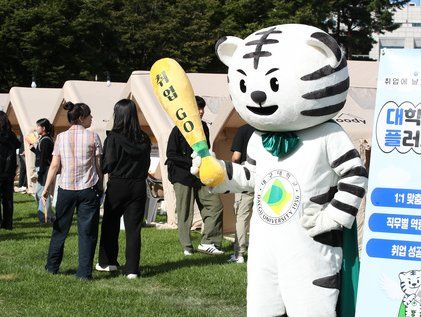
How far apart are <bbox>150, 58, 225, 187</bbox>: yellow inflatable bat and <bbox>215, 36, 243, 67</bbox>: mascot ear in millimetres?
424

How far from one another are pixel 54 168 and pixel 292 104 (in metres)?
3.78

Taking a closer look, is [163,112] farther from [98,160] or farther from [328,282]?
[328,282]

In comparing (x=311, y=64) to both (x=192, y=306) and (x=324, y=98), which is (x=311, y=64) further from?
(x=192, y=306)

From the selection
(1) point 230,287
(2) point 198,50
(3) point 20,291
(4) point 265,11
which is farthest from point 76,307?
(4) point 265,11

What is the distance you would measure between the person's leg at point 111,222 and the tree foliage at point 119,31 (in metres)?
31.7

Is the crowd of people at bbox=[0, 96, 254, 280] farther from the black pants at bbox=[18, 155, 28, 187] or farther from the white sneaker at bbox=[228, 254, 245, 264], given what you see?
the black pants at bbox=[18, 155, 28, 187]

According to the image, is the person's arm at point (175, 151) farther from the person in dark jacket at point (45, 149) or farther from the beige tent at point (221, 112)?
the person in dark jacket at point (45, 149)

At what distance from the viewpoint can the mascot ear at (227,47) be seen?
5.02 m

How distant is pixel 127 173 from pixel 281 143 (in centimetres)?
320

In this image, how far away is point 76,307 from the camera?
6.64m

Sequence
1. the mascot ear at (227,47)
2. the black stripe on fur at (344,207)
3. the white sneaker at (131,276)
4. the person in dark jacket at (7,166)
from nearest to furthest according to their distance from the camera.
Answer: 1. the black stripe on fur at (344,207)
2. the mascot ear at (227,47)
3. the white sneaker at (131,276)
4. the person in dark jacket at (7,166)

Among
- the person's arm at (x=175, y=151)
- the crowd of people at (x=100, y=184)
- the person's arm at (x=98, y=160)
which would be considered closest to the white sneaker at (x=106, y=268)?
the crowd of people at (x=100, y=184)

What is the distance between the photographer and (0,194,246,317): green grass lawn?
21.6 feet

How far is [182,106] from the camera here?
15.2 feet
